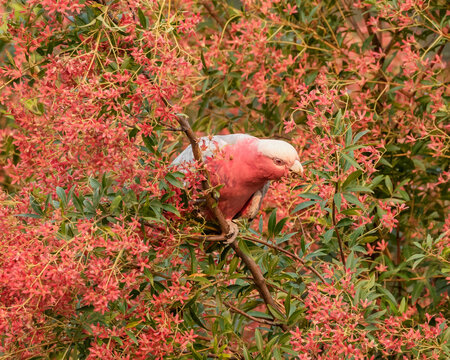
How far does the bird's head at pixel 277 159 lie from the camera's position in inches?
80.8

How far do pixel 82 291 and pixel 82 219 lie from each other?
19 cm

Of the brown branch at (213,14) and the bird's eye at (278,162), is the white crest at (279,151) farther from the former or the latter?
the brown branch at (213,14)

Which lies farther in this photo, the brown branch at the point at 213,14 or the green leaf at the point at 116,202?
the brown branch at the point at 213,14

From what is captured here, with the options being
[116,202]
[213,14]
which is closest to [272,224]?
[116,202]

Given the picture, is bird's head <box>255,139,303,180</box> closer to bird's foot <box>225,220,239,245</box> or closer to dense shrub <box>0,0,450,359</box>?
dense shrub <box>0,0,450,359</box>

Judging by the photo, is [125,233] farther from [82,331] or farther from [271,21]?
[271,21]

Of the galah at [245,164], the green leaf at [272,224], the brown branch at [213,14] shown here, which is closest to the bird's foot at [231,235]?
the galah at [245,164]

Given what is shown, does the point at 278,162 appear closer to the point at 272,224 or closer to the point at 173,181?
the point at 272,224

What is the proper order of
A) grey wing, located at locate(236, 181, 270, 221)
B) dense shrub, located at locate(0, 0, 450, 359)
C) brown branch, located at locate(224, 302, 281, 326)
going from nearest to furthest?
dense shrub, located at locate(0, 0, 450, 359)
brown branch, located at locate(224, 302, 281, 326)
grey wing, located at locate(236, 181, 270, 221)

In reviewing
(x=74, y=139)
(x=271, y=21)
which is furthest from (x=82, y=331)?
(x=271, y=21)

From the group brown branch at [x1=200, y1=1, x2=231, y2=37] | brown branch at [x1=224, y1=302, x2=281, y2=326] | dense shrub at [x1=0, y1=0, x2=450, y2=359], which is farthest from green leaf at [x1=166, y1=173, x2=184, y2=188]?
brown branch at [x1=200, y1=1, x2=231, y2=37]

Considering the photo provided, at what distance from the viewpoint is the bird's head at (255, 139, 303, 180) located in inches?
80.8

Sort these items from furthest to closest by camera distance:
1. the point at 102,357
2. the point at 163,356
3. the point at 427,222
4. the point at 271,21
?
the point at 427,222, the point at 271,21, the point at 163,356, the point at 102,357

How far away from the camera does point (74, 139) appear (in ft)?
5.36
